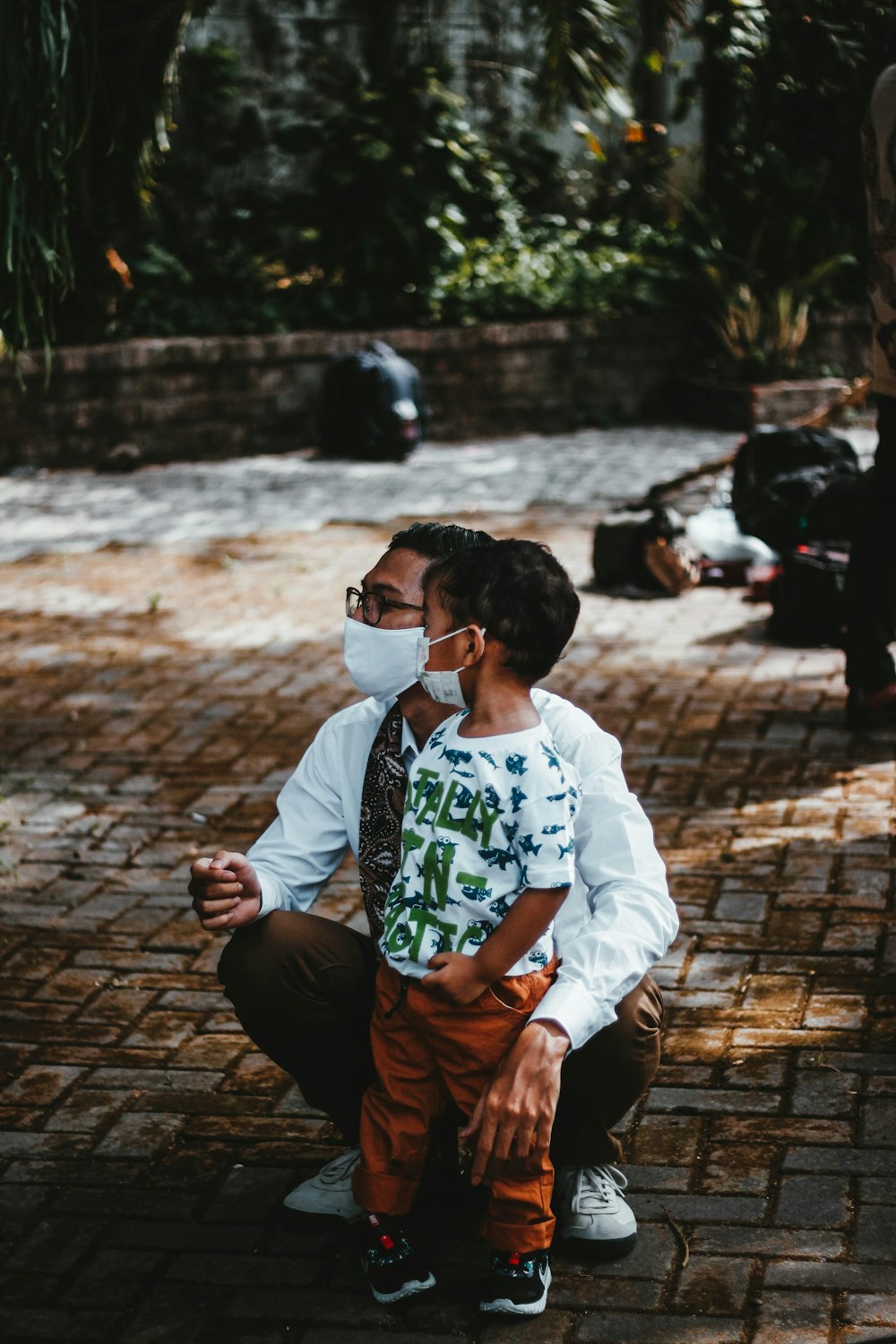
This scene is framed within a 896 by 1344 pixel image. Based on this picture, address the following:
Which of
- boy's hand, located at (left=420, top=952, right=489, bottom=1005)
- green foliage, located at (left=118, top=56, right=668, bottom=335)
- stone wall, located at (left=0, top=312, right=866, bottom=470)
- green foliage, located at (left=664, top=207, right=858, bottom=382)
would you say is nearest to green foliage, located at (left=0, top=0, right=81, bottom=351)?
boy's hand, located at (left=420, top=952, right=489, bottom=1005)

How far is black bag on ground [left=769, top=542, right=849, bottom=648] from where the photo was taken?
23.0 ft

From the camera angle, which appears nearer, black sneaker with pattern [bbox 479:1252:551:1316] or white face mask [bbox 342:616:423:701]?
black sneaker with pattern [bbox 479:1252:551:1316]

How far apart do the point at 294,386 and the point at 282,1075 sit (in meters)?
9.51

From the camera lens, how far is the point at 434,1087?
9.37 feet

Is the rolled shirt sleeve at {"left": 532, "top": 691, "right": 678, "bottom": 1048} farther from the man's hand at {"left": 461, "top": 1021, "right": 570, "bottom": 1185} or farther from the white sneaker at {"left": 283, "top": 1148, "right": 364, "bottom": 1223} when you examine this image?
the white sneaker at {"left": 283, "top": 1148, "right": 364, "bottom": 1223}

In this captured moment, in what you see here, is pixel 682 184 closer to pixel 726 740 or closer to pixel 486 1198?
pixel 726 740

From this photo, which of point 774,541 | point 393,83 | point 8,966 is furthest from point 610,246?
point 8,966

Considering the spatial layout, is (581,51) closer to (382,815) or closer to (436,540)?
(436,540)

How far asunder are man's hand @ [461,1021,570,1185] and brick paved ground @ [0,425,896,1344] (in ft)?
1.24

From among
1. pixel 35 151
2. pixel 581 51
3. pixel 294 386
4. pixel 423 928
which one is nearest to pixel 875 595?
pixel 35 151

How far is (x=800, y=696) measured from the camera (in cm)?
648

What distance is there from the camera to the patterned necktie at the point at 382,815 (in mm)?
3023

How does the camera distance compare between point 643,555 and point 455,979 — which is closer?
point 455,979

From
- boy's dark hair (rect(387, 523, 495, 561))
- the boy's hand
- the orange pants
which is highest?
boy's dark hair (rect(387, 523, 495, 561))
